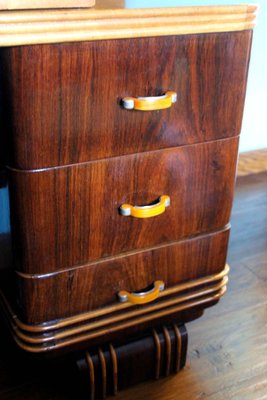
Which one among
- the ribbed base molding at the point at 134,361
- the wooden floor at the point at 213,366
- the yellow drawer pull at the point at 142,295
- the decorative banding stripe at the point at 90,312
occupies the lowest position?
the wooden floor at the point at 213,366

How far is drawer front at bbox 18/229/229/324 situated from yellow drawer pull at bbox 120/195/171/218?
84 millimetres

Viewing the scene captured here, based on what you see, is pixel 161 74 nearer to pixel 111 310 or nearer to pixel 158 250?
pixel 158 250

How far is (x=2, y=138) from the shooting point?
834 mm

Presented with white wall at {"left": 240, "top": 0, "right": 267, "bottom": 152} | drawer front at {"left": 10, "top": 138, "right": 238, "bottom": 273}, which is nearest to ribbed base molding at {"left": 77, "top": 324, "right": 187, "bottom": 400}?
drawer front at {"left": 10, "top": 138, "right": 238, "bottom": 273}

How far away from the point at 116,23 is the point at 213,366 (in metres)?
0.76

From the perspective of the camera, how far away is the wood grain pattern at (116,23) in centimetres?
68

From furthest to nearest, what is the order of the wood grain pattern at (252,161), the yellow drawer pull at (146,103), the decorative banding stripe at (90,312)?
the wood grain pattern at (252,161) < the decorative banding stripe at (90,312) < the yellow drawer pull at (146,103)

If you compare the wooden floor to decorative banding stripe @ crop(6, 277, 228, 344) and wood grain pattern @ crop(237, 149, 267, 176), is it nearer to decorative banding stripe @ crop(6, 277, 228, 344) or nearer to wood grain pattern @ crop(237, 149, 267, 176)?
decorative banding stripe @ crop(6, 277, 228, 344)

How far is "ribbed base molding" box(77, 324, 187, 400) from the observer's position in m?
1.01

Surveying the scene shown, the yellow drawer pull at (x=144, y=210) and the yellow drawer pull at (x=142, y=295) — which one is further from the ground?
the yellow drawer pull at (x=144, y=210)

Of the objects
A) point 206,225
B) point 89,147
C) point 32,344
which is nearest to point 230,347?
point 206,225

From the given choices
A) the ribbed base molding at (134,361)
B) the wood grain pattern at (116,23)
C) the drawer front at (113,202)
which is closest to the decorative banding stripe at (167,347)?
the ribbed base molding at (134,361)

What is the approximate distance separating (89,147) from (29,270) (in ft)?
0.72

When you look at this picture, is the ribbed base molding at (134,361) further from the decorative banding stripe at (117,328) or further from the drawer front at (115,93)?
the drawer front at (115,93)
